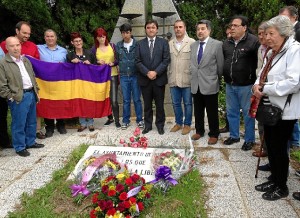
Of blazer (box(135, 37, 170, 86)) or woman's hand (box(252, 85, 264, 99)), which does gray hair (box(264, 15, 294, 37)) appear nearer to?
woman's hand (box(252, 85, 264, 99))

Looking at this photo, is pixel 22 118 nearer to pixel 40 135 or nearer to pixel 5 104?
pixel 5 104

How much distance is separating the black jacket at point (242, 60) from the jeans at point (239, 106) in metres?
0.11

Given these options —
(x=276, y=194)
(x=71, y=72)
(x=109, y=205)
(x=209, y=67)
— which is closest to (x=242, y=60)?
(x=209, y=67)

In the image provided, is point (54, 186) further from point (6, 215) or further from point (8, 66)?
point (8, 66)

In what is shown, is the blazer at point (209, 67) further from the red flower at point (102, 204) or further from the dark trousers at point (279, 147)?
the red flower at point (102, 204)

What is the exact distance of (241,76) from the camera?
4430 mm

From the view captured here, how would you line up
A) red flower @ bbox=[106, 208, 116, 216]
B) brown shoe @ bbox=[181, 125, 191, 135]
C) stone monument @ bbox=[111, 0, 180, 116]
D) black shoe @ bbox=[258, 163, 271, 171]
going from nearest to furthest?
red flower @ bbox=[106, 208, 116, 216]
black shoe @ bbox=[258, 163, 271, 171]
brown shoe @ bbox=[181, 125, 191, 135]
stone monument @ bbox=[111, 0, 180, 116]

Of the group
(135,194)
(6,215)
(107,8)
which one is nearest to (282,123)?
Result: (135,194)

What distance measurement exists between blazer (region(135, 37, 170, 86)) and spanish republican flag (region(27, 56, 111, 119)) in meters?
0.77

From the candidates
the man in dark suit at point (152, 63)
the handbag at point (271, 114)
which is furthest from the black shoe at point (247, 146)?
the handbag at point (271, 114)

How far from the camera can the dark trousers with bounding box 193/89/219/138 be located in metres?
4.89

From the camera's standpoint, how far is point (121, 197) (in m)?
2.83

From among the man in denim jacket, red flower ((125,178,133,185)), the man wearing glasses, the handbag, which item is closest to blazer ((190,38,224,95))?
the man wearing glasses

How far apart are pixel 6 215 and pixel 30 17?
5.31 meters
